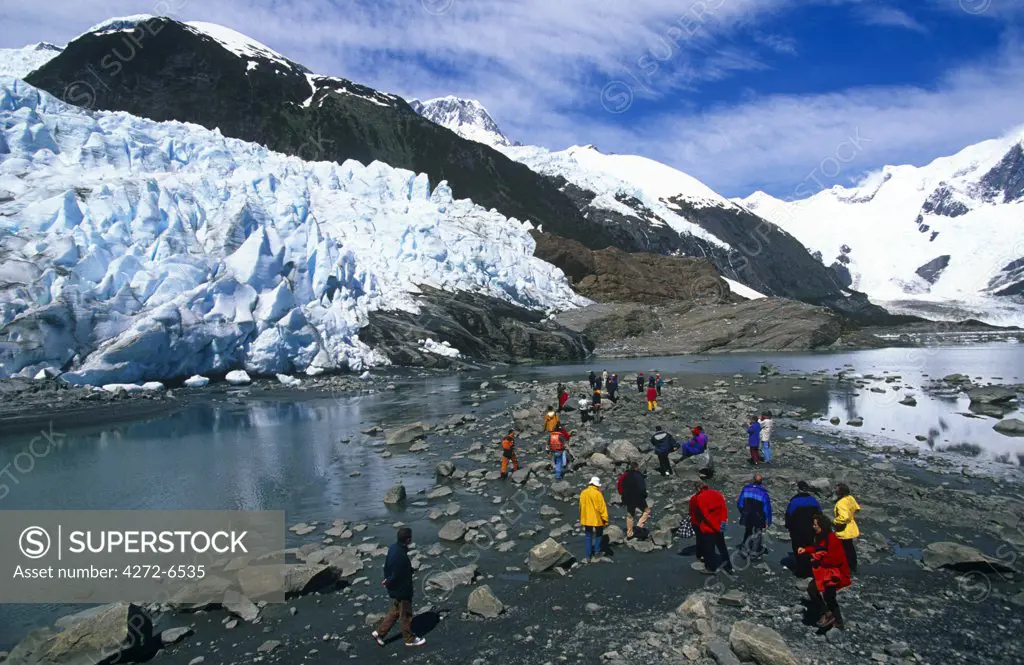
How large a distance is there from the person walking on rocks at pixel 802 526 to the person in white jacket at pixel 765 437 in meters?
6.89

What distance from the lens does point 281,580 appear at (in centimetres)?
921

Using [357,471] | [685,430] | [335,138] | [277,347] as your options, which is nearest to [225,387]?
[277,347]

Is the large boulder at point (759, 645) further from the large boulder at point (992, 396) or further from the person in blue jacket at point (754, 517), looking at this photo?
the large boulder at point (992, 396)

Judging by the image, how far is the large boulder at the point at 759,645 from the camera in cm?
666

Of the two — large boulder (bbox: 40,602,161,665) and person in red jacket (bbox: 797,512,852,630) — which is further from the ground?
person in red jacket (bbox: 797,512,852,630)

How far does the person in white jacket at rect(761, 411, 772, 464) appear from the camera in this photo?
52.7ft

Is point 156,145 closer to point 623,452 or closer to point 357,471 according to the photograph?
point 357,471

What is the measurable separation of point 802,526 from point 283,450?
1788 centimetres

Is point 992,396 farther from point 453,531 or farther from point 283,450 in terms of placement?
point 283,450

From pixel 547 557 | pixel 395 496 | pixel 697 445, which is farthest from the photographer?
pixel 697 445

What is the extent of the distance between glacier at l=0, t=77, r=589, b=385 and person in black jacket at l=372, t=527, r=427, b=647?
114 feet

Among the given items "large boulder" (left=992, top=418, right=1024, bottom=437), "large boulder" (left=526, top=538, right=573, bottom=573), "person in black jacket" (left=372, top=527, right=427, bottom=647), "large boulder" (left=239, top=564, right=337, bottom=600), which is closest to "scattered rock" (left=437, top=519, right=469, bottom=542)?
"large boulder" (left=526, top=538, right=573, bottom=573)

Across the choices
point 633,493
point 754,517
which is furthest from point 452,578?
point 754,517

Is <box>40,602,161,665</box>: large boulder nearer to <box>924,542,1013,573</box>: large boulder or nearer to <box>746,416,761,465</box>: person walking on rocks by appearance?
<box>924,542,1013,573</box>: large boulder
